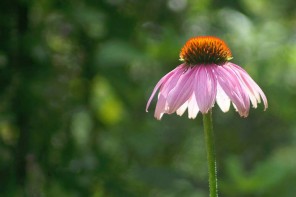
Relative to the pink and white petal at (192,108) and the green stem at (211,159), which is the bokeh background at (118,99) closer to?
the pink and white petal at (192,108)

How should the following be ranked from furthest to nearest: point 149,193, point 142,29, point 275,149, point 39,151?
point 149,193 → point 275,149 → point 142,29 → point 39,151

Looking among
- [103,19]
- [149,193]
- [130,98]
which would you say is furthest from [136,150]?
[103,19]

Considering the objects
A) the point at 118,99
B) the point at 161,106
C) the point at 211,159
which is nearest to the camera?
the point at 211,159

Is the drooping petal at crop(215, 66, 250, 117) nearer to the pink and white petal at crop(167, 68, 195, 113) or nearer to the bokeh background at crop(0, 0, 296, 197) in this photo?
the pink and white petal at crop(167, 68, 195, 113)

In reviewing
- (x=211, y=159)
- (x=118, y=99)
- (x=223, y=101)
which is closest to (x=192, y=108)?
(x=223, y=101)

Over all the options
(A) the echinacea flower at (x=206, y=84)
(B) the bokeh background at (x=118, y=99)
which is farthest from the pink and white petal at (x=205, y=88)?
(B) the bokeh background at (x=118, y=99)

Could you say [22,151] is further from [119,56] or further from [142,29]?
[142,29]

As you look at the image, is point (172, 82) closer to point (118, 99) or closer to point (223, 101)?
point (223, 101)
